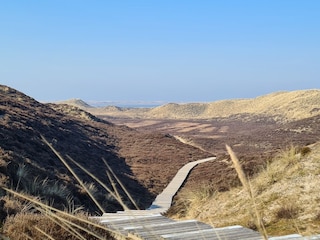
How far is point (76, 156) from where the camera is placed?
33.9m

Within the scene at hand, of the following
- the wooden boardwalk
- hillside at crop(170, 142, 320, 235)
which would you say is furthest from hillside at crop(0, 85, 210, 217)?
hillside at crop(170, 142, 320, 235)

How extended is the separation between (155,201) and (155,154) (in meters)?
19.4

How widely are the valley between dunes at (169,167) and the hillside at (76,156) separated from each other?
0.07 meters

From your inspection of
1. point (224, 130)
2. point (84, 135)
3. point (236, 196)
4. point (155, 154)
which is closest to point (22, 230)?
point (236, 196)

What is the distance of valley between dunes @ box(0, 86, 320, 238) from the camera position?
33.7ft

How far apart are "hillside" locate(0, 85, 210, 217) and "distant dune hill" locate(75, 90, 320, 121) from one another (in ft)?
182

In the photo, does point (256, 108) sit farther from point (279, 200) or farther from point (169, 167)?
point (279, 200)

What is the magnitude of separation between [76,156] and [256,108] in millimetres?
101318

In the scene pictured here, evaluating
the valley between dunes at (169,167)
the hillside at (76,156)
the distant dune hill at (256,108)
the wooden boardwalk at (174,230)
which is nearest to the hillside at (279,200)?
the valley between dunes at (169,167)

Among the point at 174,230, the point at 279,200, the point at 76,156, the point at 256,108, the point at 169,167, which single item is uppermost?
the point at 174,230

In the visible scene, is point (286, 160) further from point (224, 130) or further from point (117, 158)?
point (224, 130)

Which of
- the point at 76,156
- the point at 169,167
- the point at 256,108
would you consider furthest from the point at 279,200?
the point at 256,108

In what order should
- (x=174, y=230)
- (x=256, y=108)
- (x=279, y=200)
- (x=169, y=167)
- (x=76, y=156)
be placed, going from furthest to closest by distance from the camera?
(x=256, y=108), (x=169, y=167), (x=76, y=156), (x=279, y=200), (x=174, y=230)

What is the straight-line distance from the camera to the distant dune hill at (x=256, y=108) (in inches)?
4050
